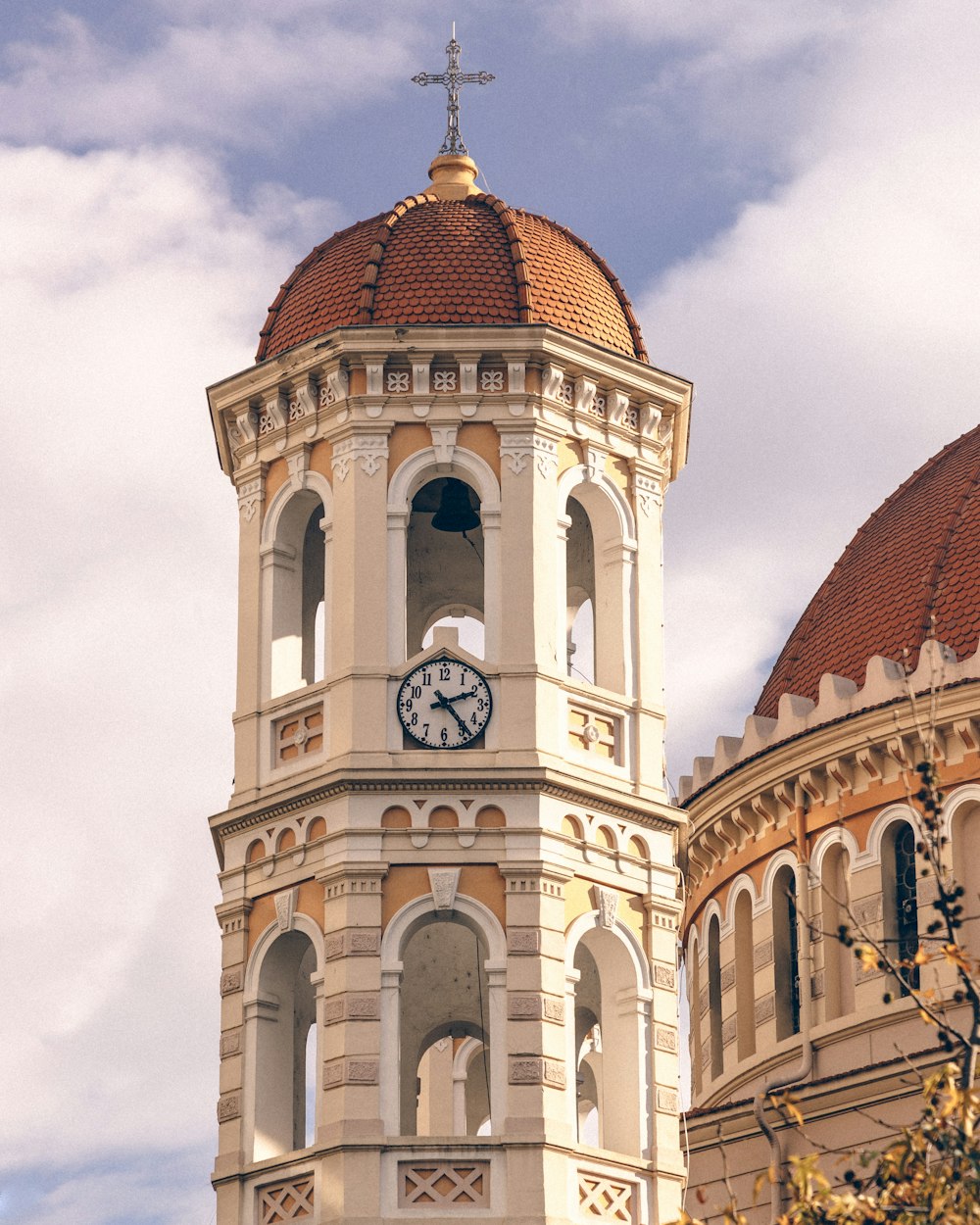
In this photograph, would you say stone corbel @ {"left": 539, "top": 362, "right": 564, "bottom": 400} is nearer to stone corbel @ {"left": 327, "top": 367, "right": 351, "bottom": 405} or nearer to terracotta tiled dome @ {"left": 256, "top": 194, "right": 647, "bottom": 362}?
terracotta tiled dome @ {"left": 256, "top": 194, "right": 647, "bottom": 362}

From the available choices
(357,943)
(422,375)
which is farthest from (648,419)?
(357,943)

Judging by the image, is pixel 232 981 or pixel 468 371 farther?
pixel 468 371

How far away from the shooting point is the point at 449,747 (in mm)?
34156

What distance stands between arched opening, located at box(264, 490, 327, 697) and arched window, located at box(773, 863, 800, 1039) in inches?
358

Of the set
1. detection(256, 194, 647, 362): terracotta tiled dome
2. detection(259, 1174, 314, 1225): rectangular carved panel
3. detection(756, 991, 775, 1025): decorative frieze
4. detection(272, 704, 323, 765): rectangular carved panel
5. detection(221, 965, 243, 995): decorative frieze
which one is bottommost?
detection(259, 1174, 314, 1225): rectangular carved panel

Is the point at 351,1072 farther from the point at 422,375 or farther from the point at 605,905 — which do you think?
the point at 422,375

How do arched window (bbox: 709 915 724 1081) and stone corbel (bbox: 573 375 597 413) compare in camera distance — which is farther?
arched window (bbox: 709 915 724 1081)

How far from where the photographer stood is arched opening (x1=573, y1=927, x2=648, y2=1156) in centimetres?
3350

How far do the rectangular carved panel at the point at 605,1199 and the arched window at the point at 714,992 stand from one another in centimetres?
1122

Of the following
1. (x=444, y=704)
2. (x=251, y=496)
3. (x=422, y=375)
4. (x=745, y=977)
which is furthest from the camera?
(x=745, y=977)

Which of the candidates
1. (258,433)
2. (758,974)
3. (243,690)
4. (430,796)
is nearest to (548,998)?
(430,796)

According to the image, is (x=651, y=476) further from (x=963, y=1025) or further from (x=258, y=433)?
(x=963, y=1025)

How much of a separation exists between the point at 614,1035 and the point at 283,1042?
3.52 meters

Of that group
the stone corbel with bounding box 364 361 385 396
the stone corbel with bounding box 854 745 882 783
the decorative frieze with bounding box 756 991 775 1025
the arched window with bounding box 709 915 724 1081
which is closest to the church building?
the stone corbel with bounding box 364 361 385 396
